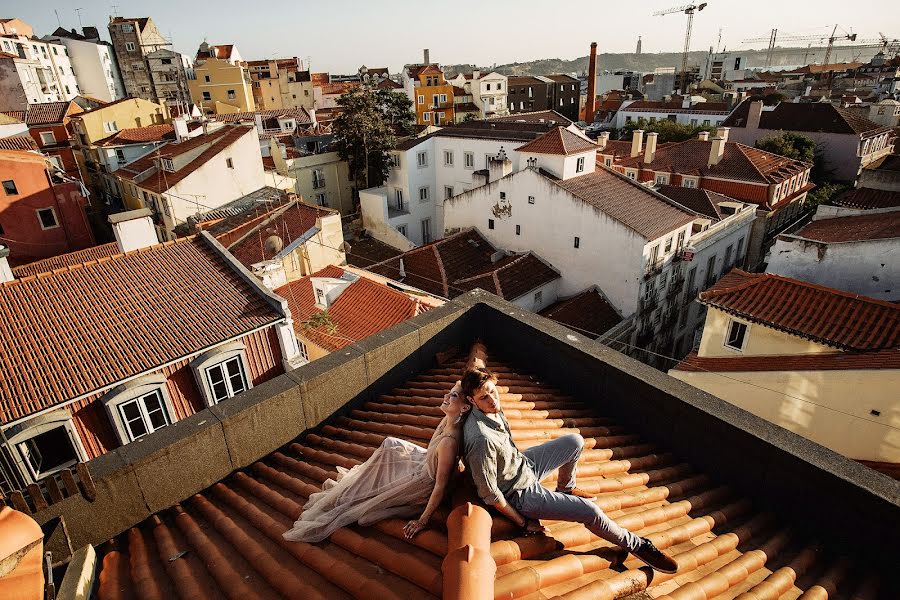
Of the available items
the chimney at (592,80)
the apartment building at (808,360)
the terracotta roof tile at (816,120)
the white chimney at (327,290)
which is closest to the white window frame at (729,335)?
the apartment building at (808,360)

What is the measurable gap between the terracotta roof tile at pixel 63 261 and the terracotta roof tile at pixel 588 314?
61.8ft

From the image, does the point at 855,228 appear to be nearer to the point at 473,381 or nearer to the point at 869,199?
the point at 869,199

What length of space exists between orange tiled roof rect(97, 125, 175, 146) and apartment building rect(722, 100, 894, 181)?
51.5m

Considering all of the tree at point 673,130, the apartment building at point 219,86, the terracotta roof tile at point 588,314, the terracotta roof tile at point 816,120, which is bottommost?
the terracotta roof tile at point 588,314

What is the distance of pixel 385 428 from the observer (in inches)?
246

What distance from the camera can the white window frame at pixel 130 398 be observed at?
10.2m

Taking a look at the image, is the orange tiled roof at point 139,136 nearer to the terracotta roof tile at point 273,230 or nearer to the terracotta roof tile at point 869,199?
the terracotta roof tile at point 273,230

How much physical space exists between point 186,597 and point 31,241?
30.9m

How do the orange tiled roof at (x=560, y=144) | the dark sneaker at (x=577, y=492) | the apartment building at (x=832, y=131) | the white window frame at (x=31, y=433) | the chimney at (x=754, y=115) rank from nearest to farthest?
the dark sneaker at (x=577, y=492)
the white window frame at (x=31, y=433)
the orange tiled roof at (x=560, y=144)
the apartment building at (x=832, y=131)
the chimney at (x=754, y=115)

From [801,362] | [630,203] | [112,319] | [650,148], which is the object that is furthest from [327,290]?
[650,148]

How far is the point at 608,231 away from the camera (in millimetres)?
21891

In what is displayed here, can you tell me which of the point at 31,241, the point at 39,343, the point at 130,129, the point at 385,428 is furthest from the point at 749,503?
the point at 130,129

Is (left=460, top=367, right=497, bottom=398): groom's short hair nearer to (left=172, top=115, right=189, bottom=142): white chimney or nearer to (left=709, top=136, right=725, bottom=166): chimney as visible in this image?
(left=172, top=115, right=189, bottom=142): white chimney

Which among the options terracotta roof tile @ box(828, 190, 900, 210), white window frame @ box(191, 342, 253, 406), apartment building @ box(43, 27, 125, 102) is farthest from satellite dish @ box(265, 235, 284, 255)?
apartment building @ box(43, 27, 125, 102)
